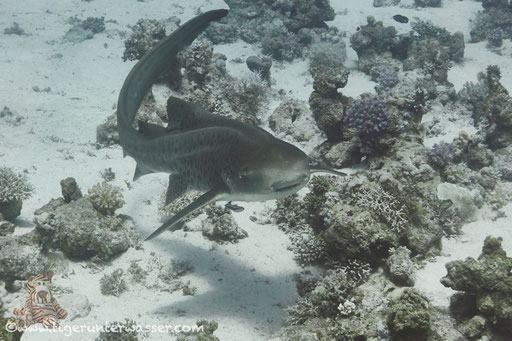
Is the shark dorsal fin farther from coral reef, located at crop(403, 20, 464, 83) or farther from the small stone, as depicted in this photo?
coral reef, located at crop(403, 20, 464, 83)

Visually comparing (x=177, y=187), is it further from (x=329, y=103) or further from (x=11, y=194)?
(x=329, y=103)

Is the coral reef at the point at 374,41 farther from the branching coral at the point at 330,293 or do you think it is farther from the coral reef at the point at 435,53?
the branching coral at the point at 330,293

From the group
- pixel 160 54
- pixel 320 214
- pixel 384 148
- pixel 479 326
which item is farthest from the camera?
pixel 384 148

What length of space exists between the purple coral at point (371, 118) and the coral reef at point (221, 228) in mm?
4152

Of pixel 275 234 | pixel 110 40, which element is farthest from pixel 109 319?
pixel 110 40

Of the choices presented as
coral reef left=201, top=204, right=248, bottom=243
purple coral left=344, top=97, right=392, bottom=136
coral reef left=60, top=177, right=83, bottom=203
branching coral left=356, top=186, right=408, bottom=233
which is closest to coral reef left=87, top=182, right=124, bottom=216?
coral reef left=60, top=177, right=83, bottom=203

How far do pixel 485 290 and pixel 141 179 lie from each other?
7.99 meters

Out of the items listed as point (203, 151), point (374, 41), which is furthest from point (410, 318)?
point (374, 41)

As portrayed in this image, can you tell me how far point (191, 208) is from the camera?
4543 millimetres

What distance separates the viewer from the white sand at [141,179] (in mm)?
5734

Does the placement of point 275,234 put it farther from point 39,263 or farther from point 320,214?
point 39,263

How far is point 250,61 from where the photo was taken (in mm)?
17469

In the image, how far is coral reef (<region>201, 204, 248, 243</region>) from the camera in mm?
7359

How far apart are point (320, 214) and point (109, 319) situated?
3680 millimetres
